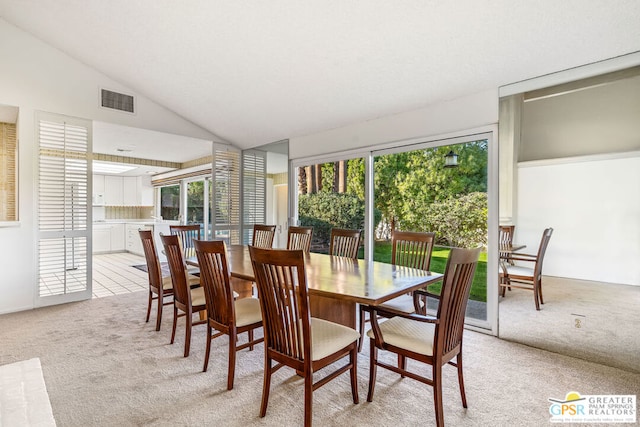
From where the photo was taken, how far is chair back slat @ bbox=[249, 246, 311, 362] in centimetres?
163

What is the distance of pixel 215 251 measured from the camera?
2090 mm

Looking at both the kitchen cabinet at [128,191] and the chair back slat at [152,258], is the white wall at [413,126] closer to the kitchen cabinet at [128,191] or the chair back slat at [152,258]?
the chair back slat at [152,258]

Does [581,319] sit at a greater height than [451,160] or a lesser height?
lesser

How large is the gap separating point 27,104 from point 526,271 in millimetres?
5655

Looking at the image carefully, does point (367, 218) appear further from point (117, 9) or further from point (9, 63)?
point (9, 63)

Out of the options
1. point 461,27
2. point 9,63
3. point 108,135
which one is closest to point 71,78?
point 9,63

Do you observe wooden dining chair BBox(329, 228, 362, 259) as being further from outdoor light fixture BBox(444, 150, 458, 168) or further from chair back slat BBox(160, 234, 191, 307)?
chair back slat BBox(160, 234, 191, 307)

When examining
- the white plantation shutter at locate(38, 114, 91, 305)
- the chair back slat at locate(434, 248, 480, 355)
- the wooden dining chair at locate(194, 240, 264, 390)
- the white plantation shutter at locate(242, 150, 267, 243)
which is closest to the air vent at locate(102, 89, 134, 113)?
the white plantation shutter at locate(38, 114, 91, 305)

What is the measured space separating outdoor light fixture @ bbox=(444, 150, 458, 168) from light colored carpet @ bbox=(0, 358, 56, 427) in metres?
3.80

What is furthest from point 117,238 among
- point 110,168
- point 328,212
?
point 328,212

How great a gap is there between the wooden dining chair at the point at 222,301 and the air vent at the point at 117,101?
3404 mm

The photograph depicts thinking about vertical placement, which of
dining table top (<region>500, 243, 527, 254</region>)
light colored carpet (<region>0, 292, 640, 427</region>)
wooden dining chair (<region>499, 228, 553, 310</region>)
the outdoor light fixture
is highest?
the outdoor light fixture

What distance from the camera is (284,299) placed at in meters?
1.72

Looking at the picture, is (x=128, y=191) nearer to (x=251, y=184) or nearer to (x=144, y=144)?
(x=144, y=144)
